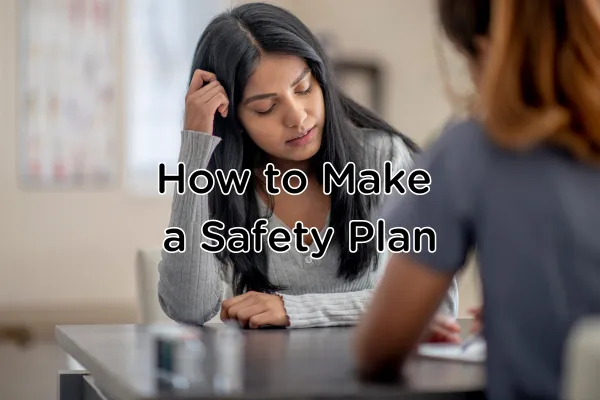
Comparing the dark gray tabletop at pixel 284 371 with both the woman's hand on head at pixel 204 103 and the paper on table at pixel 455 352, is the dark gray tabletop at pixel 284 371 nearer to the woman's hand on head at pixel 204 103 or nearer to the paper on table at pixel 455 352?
the paper on table at pixel 455 352

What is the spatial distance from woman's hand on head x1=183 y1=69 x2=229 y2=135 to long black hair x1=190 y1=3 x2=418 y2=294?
0.07 feet

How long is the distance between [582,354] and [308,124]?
47.1 inches

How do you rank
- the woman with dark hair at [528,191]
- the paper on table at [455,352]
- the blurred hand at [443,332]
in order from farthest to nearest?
the blurred hand at [443,332] < the paper on table at [455,352] < the woman with dark hair at [528,191]

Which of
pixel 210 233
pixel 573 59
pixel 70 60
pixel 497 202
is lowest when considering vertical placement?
pixel 210 233

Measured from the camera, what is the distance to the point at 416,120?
493 cm

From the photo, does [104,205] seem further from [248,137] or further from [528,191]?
[528,191]

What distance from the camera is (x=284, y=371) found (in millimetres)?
1089

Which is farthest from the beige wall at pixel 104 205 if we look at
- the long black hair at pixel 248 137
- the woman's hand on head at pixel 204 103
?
the woman's hand on head at pixel 204 103

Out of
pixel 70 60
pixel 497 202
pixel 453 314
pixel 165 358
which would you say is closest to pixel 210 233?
pixel 453 314

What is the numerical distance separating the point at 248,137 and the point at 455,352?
0.79 meters

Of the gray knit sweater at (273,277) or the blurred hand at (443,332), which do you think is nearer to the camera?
the blurred hand at (443,332)

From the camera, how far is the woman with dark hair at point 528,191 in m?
0.91

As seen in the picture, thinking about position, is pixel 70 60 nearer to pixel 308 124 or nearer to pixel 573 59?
pixel 308 124

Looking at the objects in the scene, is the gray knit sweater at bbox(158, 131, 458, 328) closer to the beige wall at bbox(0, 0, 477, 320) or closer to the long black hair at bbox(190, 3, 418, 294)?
the long black hair at bbox(190, 3, 418, 294)
